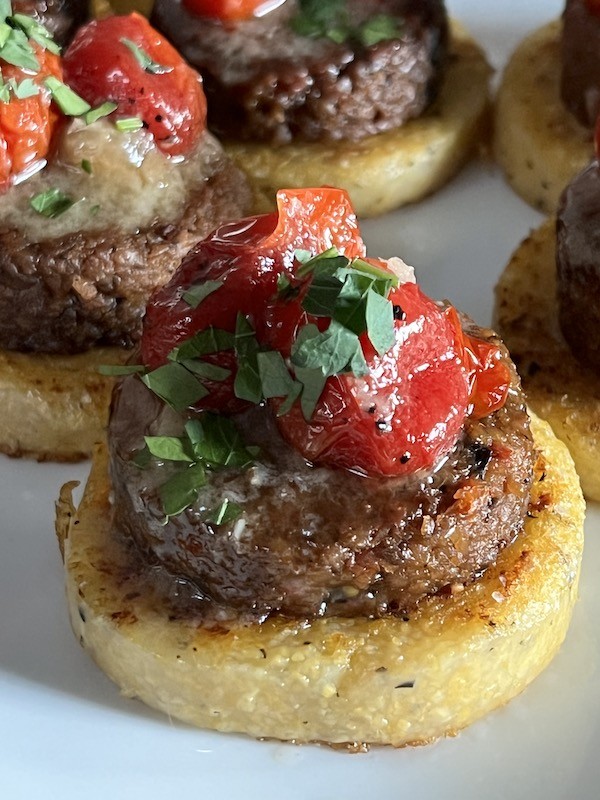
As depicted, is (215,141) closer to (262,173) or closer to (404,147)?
(262,173)

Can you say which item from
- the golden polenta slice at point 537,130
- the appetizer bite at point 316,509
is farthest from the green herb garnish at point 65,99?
the golden polenta slice at point 537,130

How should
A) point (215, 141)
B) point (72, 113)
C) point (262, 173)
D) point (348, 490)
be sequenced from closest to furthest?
1. point (348, 490)
2. point (72, 113)
3. point (215, 141)
4. point (262, 173)

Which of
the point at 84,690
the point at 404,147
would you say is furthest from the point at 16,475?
the point at 404,147

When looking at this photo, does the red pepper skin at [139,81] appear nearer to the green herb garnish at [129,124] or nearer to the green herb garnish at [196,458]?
the green herb garnish at [129,124]

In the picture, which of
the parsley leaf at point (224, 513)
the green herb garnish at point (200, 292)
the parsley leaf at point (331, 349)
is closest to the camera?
the parsley leaf at point (331, 349)

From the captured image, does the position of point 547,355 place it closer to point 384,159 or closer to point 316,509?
point 384,159

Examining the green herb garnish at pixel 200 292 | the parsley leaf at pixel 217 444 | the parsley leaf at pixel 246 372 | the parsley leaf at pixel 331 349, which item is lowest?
the parsley leaf at pixel 217 444
